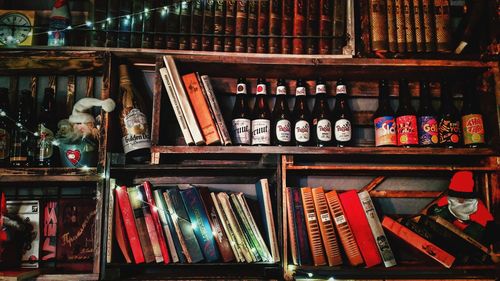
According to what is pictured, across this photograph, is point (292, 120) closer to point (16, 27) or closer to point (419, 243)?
point (419, 243)

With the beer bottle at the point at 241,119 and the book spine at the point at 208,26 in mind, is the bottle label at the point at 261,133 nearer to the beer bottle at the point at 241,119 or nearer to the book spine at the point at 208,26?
the beer bottle at the point at 241,119

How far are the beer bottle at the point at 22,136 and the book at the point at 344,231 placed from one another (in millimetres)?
1331

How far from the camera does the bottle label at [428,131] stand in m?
1.73

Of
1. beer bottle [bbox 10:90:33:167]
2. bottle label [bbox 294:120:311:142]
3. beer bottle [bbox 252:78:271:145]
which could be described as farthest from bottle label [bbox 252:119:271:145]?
beer bottle [bbox 10:90:33:167]

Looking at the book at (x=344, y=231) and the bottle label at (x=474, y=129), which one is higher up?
the bottle label at (x=474, y=129)

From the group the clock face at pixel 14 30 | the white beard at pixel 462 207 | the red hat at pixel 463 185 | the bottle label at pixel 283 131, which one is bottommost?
the white beard at pixel 462 207

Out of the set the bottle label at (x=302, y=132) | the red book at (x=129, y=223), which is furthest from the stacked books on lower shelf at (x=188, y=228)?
the bottle label at (x=302, y=132)

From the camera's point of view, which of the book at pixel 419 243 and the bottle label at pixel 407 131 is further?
the bottle label at pixel 407 131

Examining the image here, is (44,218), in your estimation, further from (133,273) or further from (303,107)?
(303,107)

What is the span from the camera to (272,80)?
6.54 feet

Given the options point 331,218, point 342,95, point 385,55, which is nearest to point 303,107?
point 342,95

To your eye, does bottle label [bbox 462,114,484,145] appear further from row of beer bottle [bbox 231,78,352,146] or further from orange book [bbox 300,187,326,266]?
orange book [bbox 300,187,326,266]

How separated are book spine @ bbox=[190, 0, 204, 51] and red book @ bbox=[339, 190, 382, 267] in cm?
92

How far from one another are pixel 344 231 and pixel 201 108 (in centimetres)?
79
